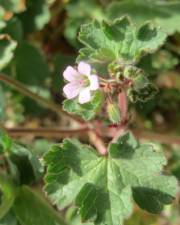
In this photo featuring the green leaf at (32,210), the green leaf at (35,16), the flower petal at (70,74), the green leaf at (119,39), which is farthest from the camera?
the green leaf at (35,16)

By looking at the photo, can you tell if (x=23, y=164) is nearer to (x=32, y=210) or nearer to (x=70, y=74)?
(x=32, y=210)

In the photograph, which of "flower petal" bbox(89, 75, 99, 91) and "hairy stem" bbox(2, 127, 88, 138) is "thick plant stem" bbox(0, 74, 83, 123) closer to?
"hairy stem" bbox(2, 127, 88, 138)

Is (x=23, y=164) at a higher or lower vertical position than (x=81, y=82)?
lower

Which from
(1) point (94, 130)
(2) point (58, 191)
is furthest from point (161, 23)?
(2) point (58, 191)

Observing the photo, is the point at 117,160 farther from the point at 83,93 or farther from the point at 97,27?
the point at 97,27

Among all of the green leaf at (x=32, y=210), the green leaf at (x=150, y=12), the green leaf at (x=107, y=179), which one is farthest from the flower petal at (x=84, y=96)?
the green leaf at (x=150, y=12)

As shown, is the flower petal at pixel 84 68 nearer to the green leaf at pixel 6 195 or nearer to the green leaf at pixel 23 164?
the green leaf at pixel 23 164

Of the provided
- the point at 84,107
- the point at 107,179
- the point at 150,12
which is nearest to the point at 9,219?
the point at 107,179
